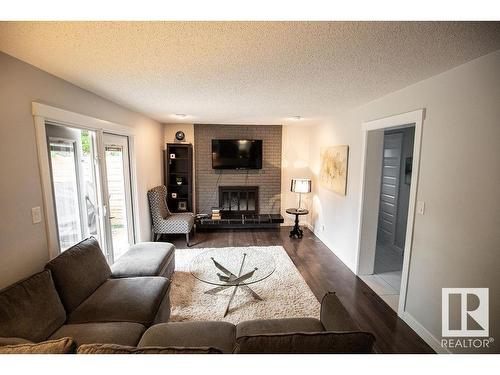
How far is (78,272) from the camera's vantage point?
70.1 inches

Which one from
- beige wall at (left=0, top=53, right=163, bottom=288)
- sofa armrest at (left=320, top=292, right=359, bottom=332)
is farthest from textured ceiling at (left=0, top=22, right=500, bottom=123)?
sofa armrest at (left=320, top=292, right=359, bottom=332)

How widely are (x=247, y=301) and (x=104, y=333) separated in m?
1.44

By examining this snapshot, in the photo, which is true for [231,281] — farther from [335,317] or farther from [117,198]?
[117,198]

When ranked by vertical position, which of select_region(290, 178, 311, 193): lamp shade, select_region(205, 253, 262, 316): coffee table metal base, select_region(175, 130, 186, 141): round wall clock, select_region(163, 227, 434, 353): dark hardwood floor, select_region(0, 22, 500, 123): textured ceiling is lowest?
select_region(163, 227, 434, 353): dark hardwood floor

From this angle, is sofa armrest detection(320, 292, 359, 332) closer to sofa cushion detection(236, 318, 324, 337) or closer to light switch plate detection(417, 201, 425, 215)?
sofa cushion detection(236, 318, 324, 337)

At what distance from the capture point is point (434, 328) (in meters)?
1.87

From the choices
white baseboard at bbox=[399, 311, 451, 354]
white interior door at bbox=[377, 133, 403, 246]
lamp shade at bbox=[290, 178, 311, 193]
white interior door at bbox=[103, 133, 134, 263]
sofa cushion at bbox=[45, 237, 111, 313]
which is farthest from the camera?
lamp shade at bbox=[290, 178, 311, 193]

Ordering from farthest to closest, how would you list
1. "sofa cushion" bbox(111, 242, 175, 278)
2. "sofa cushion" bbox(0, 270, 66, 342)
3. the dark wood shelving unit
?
the dark wood shelving unit < "sofa cushion" bbox(111, 242, 175, 278) < "sofa cushion" bbox(0, 270, 66, 342)

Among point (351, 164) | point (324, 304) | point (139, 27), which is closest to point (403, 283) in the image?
point (324, 304)

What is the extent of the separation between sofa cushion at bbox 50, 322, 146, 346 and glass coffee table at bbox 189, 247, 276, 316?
2.75 ft

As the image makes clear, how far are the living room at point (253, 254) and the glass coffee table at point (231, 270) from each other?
0.03 metres

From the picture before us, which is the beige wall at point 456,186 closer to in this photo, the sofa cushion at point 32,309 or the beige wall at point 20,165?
the sofa cushion at point 32,309

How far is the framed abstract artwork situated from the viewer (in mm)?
3441

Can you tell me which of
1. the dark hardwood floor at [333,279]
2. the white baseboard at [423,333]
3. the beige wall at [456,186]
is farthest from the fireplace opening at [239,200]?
the white baseboard at [423,333]
